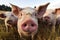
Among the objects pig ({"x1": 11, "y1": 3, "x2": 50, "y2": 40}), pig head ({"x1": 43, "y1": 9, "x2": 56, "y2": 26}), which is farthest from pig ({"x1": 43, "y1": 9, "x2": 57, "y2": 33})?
pig ({"x1": 11, "y1": 3, "x2": 50, "y2": 40})

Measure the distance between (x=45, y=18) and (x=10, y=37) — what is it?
0.80 meters

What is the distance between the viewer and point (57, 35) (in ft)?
13.6

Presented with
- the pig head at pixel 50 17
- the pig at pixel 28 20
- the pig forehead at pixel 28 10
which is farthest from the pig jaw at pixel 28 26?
the pig head at pixel 50 17

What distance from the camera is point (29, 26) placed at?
12.6ft

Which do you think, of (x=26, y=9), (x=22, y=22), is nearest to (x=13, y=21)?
(x=26, y=9)

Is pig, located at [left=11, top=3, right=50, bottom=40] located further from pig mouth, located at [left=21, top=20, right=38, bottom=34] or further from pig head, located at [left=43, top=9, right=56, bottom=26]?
pig head, located at [left=43, top=9, right=56, bottom=26]

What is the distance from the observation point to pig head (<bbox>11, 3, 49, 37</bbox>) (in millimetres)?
3860

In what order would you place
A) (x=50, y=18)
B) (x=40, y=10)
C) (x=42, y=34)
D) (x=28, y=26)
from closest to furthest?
(x=28, y=26) → (x=42, y=34) → (x=40, y=10) → (x=50, y=18)

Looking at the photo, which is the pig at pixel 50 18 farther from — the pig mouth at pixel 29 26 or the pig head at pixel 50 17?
the pig mouth at pixel 29 26

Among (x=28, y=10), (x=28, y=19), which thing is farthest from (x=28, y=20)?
(x=28, y=10)

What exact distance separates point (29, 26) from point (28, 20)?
10cm

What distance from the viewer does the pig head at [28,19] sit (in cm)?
386

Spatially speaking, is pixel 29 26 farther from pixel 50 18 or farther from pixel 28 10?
pixel 50 18

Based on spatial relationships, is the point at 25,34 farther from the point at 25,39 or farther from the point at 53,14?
the point at 53,14
